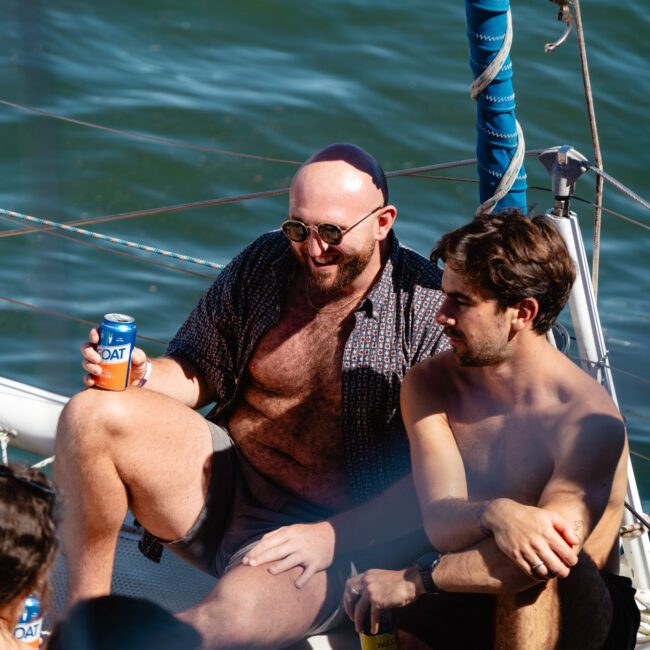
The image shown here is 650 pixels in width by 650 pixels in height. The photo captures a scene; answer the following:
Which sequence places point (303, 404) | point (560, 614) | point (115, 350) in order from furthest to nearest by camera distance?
point (303, 404) < point (115, 350) < point (560, 614)

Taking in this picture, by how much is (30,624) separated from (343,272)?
98 centimetres

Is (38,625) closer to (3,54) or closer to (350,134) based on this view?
(3,54)

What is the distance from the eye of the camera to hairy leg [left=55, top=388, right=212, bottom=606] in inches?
92.6

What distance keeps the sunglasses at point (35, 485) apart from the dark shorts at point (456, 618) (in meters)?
0.71

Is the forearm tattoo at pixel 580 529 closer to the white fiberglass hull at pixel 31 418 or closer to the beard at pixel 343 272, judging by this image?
the beard at pixel 343 272

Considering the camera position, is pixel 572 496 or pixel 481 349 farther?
pixel 481 349

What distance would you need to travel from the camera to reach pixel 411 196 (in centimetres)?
649

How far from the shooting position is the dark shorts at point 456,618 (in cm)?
220

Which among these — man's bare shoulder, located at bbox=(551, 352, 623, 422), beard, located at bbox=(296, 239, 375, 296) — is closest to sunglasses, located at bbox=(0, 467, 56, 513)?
beard, located at bbox=(296, 239, 375, 296)

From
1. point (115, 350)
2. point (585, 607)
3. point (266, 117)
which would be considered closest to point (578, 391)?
point (585, 607)

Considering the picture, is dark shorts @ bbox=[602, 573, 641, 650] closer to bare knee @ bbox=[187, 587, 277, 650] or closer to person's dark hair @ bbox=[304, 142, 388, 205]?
bare knee @ bbox=[187, 587, 277, 650]

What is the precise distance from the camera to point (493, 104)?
2.59m

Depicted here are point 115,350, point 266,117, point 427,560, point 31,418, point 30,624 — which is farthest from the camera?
point 266,117

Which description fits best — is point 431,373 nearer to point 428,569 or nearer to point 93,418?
point 428,569
